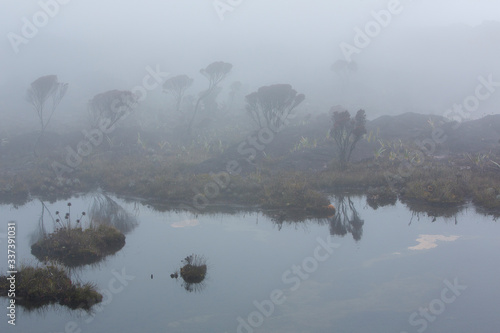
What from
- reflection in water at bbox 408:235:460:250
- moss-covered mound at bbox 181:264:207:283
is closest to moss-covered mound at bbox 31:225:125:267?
moss-covered mound at bbox 181:264:207:283

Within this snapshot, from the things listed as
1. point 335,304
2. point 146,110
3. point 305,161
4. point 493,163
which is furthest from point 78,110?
point 335,304

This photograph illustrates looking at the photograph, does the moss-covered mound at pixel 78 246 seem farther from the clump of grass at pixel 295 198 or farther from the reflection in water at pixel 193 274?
the clump of grass at pixel 295 198

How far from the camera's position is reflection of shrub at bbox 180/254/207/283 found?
39.1 ft

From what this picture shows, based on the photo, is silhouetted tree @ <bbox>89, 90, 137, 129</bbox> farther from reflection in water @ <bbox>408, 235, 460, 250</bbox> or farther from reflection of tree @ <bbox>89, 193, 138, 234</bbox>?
reflection in water @ <bbox>408, 235, 460, 250</bbox>

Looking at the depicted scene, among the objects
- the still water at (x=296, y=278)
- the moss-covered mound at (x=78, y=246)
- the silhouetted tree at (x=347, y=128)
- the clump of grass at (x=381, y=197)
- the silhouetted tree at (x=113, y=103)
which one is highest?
the silhouetted tree at (x=113, y=103)

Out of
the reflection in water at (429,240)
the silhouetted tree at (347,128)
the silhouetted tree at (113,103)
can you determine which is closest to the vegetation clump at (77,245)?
the reflection in water at (429,240)

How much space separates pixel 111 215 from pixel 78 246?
5.52m

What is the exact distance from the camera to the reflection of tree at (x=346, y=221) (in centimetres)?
1575

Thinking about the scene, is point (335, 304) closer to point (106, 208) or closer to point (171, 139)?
point (106, 208)

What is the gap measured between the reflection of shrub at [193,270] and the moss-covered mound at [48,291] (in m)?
2.36

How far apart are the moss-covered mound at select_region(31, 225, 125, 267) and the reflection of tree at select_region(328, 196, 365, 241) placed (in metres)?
8.04

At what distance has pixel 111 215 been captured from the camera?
1933 cm

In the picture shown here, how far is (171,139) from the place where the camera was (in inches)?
1708

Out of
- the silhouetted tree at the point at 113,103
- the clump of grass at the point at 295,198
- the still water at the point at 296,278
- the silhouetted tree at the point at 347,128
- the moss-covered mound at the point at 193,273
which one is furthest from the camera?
the silhouetted tree at the point at 113,103
